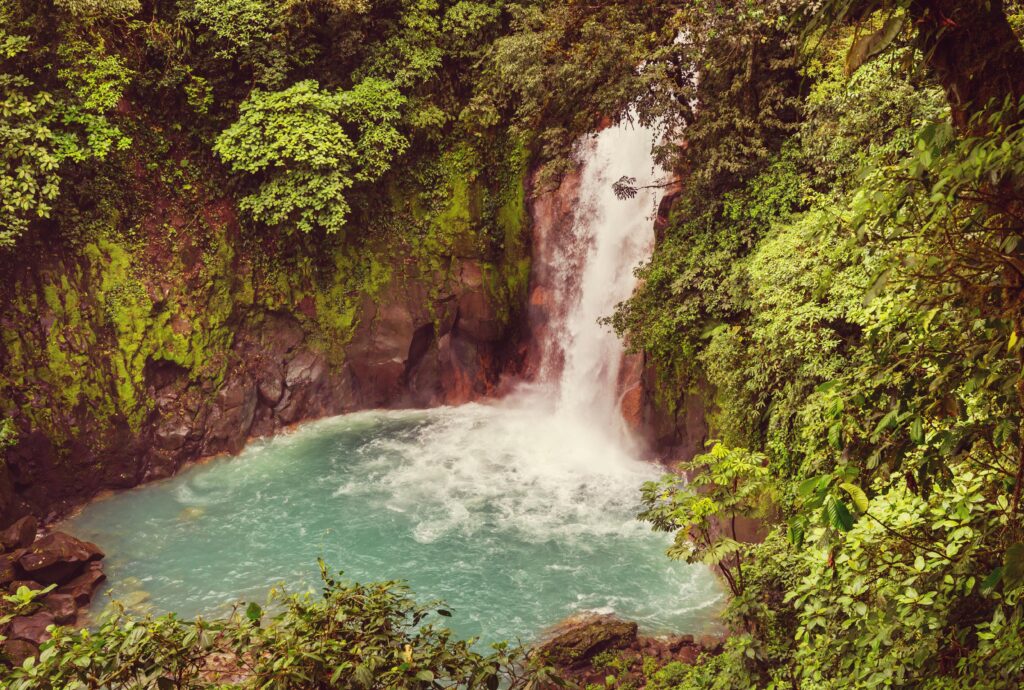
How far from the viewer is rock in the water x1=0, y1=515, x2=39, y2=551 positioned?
1017cm

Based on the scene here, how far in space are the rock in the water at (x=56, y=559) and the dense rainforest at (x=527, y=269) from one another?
1806mm

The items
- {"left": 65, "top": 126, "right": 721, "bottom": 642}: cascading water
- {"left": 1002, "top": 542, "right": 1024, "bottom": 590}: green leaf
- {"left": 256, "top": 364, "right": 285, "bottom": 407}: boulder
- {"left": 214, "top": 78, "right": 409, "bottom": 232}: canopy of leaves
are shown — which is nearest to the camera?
{"left": 1002, "top": 542, "right": 1024, "bottom": 590}: green leaf

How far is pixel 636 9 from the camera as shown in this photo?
10594 mm

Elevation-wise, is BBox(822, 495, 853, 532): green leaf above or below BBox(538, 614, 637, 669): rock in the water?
above

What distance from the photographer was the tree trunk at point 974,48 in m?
2.84

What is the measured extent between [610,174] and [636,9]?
386 centimetres

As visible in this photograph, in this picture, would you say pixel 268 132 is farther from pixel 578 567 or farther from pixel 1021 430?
pixel 1021 430

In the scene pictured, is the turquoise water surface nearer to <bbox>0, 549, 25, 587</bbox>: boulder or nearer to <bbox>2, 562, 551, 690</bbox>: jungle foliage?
<bbox>0, 549, 25, 587</bbox>: boulder

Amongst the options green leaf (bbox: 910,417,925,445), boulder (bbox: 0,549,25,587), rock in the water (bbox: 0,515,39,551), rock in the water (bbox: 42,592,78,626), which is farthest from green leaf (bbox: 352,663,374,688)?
rock in the water (bbox: 0,515,39,551)

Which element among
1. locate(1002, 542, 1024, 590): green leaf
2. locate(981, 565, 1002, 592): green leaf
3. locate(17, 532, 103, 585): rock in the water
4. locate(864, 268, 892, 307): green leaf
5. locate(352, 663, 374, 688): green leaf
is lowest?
locate(17, 532, 103, 585): rock in the water

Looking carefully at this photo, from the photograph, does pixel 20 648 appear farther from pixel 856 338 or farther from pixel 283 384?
pixel 856 338

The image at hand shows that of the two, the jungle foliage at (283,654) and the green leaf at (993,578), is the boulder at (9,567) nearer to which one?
the jungle foliage at (283,654)

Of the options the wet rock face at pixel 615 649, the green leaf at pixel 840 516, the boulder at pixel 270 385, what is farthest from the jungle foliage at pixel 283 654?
the boulder at pixel 270 385

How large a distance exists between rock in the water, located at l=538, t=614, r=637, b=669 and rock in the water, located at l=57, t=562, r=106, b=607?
6.73 m
